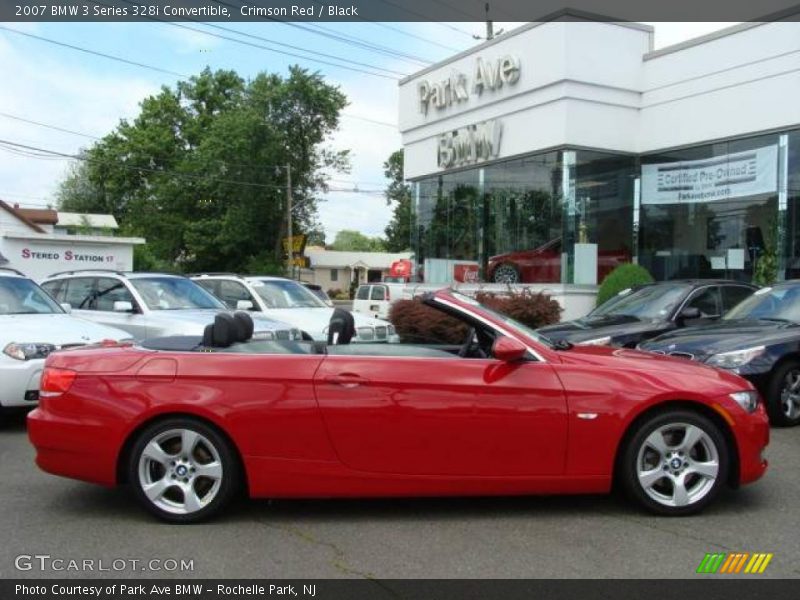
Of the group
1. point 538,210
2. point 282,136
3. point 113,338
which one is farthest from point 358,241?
point 113,338

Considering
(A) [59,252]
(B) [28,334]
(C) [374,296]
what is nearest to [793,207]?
(C) [374,296]

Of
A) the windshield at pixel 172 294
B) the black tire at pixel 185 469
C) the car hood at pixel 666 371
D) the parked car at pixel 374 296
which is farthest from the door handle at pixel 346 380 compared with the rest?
the parked car at pixel 374 296

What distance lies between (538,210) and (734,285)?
8.68 metres

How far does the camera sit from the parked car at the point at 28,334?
24.5 feet

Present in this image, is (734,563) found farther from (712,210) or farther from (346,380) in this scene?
(712,210)

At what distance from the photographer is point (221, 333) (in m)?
5.26

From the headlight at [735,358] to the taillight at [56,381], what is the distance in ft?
18.9

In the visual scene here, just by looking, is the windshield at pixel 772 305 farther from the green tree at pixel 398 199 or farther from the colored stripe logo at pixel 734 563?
the green tree at pixel 398 199

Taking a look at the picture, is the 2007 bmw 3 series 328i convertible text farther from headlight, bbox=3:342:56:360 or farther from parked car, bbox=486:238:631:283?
parked car, bbox=486:238:631:283

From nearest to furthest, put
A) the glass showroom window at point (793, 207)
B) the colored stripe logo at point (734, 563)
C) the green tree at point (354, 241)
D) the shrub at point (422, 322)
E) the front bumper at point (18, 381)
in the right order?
the colored stripe logo at point (734, 563)
the front bumper at point (18, 381)
the shrub at point (422, 322)
the glass showroom window at point (793, 207)
the green tree at point (354, 241)

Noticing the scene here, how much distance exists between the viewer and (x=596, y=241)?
1848 centimetres

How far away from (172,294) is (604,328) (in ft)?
19.3

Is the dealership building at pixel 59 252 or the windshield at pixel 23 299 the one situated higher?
the dealership building at pixel 59 252

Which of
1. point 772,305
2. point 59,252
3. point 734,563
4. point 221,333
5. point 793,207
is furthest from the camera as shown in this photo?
point 59,252
